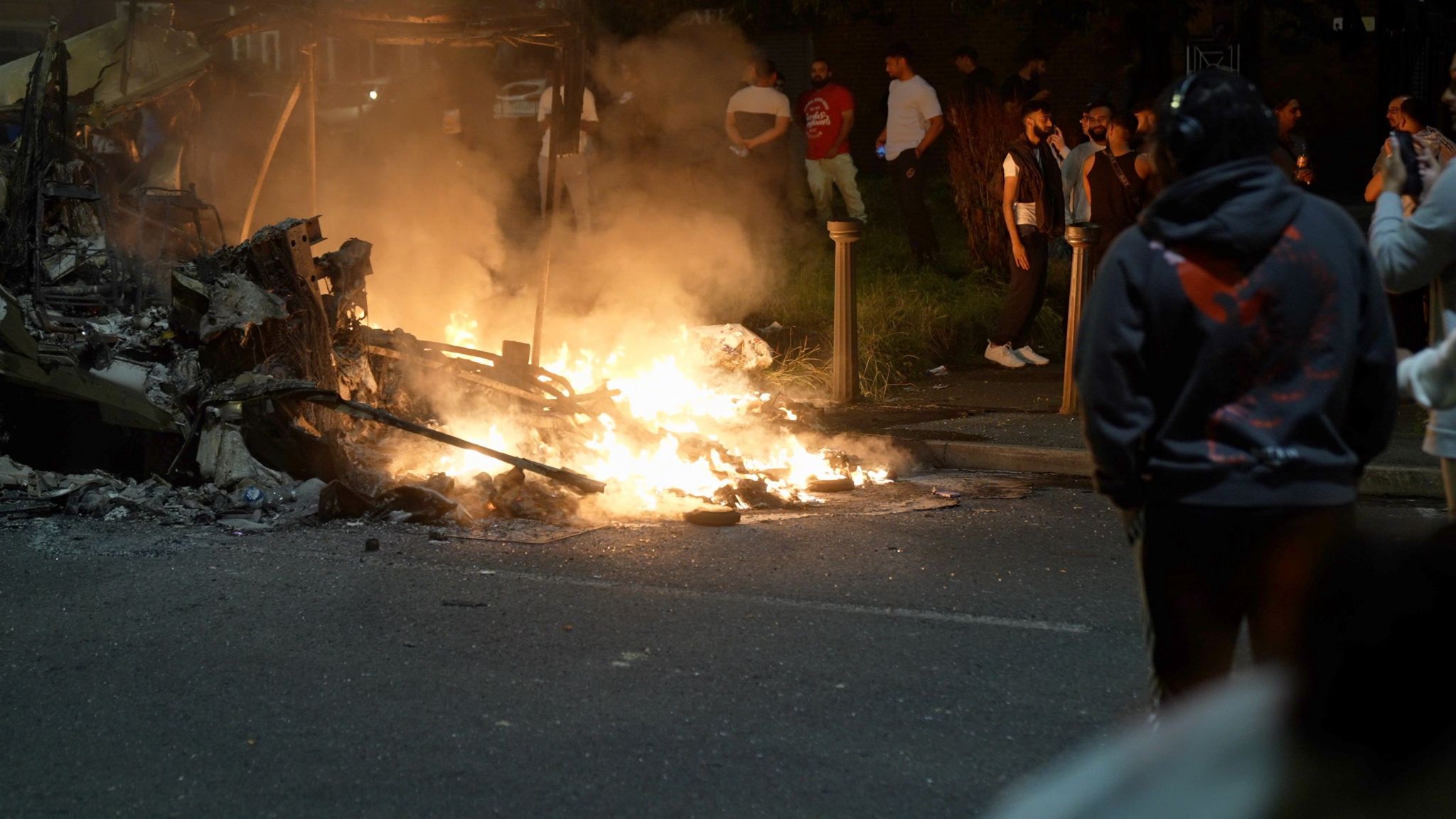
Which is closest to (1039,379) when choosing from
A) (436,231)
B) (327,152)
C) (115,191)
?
(436,231)

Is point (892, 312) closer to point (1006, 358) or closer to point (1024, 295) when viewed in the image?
point (1006, 358)

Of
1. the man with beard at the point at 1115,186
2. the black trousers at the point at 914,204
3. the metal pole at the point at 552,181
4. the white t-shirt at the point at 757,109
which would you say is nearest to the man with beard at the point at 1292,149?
the man with beard at the point at 1115,186

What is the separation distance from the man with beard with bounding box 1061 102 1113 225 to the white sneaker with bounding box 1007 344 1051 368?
1.01 meters

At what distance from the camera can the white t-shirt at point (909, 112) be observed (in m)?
13.6

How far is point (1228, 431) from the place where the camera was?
Answer: 8.89 ft

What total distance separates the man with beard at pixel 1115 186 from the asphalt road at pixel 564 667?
3598mm

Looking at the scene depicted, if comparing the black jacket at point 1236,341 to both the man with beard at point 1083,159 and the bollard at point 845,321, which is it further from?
the man with beard at point 1083,159

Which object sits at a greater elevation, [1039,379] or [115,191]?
[115,191]

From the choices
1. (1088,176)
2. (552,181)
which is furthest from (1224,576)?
(1088,176)

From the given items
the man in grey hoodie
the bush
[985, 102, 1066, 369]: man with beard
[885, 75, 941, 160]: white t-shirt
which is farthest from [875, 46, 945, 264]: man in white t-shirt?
the man in grey hoodie

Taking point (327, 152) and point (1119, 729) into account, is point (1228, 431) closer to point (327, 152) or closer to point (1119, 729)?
point (1119, 729)

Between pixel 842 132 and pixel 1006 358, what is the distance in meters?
4.36

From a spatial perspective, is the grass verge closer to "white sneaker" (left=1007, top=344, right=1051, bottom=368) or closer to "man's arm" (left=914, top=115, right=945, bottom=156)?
"white sneaker" (left=1007, top=344, right=1051, bottom=368)

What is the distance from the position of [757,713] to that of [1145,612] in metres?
1.70
